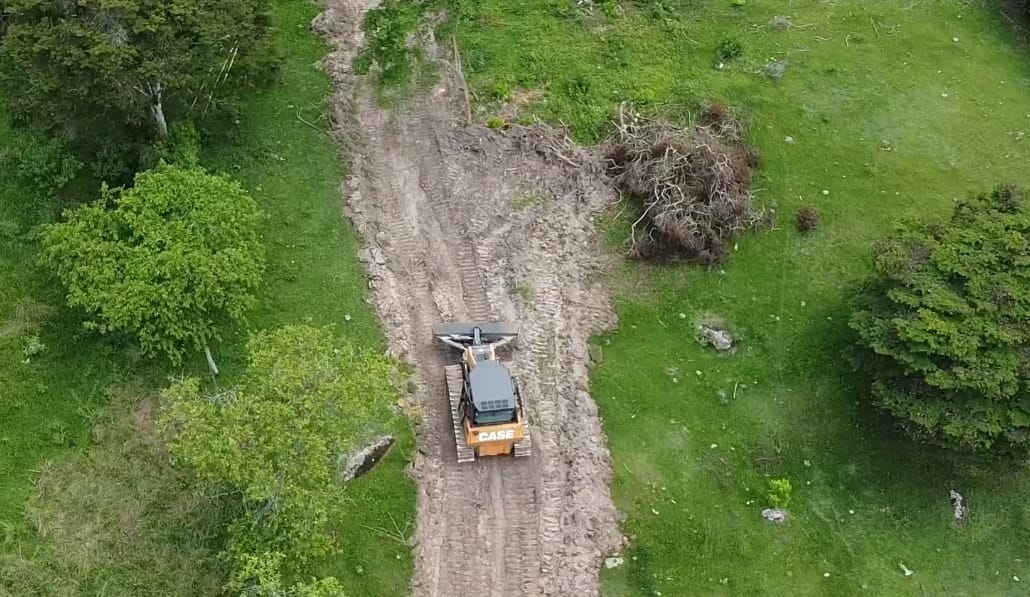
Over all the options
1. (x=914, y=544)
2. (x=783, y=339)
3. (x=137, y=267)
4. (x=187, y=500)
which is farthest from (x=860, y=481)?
(x=137, y=267)

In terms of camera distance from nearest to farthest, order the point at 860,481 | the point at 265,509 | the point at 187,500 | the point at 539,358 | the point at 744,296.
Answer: the point at 265,509 < the point at 187,500 < the point at 860,481 < the point at 539,358 < the point at 744,296

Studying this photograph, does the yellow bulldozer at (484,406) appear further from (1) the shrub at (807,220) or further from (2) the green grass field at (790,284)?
(1) the shrub at (807,220)

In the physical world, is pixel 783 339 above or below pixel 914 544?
above

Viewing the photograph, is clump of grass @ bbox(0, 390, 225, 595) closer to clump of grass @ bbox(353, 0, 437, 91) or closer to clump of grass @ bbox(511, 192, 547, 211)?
clump of grass @ bbox(511, 192, 547, 211)

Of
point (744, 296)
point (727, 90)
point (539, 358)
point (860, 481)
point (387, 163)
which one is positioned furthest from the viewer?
point (727, 90)

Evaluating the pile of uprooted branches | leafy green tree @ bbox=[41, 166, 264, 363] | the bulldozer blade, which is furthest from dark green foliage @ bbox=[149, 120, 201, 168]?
the pile of uprooted branches

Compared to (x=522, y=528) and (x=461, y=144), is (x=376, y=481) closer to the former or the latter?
(x=522, y=528)

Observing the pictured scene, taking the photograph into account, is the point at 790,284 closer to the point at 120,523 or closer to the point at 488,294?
the point at 488,294

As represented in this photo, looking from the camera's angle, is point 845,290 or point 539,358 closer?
point 539,358
